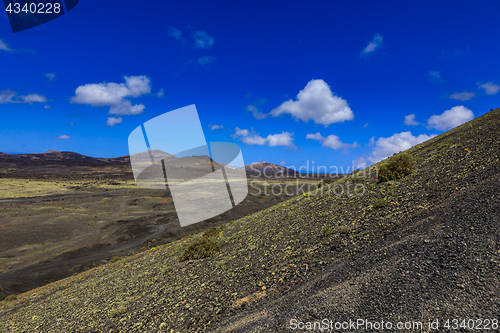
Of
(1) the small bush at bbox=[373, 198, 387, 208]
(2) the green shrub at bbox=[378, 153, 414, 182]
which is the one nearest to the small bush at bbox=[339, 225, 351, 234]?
(1) the small bush at bbox=[373, 198, 387, 208]

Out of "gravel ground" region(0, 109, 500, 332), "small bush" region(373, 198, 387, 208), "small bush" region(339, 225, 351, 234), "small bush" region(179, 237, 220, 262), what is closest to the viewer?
"gravel ground" region(0, 109, 500, 332)

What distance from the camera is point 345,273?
654cm

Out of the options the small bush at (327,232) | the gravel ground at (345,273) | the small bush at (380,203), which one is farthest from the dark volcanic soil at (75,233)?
the small bush at (380,203)

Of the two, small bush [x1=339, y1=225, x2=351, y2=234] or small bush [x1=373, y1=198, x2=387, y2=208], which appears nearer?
small bush [x1=339, y1=225, x2=351, y2=234]

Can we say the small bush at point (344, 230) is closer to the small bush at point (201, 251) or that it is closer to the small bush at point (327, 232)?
the small bush at point (327, 232)

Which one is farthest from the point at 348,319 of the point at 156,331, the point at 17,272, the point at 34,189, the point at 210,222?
the point at 34,189

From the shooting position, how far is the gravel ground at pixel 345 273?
187 inches

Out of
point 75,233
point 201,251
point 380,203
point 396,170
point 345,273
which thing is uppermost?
point 396,170

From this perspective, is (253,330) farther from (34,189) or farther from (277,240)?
(34,189)

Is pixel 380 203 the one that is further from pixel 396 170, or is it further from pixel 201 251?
pixel 201 251

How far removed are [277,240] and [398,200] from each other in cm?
600

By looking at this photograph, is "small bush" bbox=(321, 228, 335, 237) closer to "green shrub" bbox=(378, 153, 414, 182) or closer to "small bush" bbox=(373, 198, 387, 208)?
"small bush" bbox=(373, 198, 387, 208)

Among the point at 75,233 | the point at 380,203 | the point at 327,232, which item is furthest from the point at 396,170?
the point at 75,233

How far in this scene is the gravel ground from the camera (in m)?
4.74
